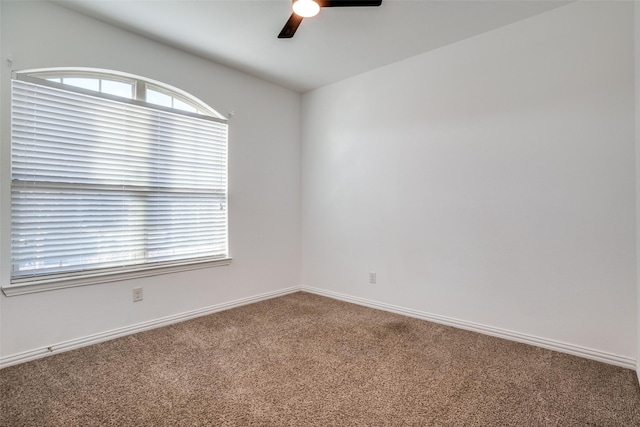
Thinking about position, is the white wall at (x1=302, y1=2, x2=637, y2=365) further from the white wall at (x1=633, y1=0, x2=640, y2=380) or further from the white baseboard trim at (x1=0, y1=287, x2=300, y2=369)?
the white baseboard trim at (x1=0, y1=287, x2=300, y2=369)

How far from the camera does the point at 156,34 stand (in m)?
2.80

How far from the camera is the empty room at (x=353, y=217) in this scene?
1.95m

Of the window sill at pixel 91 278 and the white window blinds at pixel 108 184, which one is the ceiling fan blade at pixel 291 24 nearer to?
the white window blinds at pixel 108 184

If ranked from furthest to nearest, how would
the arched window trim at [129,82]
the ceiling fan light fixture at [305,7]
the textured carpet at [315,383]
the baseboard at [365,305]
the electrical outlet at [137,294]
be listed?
the electrical outlet at [137,294] → the arched window trim at [129,82] → the baseboard at [365,305] → the ceiling fan light fixture at [305,7] → the textured carpet at [315,383]

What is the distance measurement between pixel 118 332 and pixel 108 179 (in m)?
1.29

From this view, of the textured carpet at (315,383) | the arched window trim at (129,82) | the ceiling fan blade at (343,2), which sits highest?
the ceiling fan blade at (343,2)

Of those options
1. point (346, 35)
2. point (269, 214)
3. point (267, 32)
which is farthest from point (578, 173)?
point (269, 214)

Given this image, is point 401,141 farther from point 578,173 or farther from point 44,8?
point 44,8

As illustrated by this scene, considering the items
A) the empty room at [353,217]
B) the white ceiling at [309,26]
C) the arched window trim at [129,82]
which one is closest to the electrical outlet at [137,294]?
the empty room at [353,217]

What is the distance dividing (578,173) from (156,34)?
359cm

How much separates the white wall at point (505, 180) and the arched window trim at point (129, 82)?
5.18 feet

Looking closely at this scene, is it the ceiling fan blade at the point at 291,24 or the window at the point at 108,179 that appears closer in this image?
the ceiling fan blade at the point at 291,24

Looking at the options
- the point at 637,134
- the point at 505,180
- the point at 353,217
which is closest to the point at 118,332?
the point at 353,217

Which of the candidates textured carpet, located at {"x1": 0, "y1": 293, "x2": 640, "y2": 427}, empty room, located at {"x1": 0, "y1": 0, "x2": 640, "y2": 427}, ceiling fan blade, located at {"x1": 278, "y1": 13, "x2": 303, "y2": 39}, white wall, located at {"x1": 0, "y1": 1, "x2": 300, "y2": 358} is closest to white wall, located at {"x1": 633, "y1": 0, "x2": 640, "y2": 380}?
empty room, located at {"x1": 0, "y1": 0, "x2": 640, "y2": 427}
